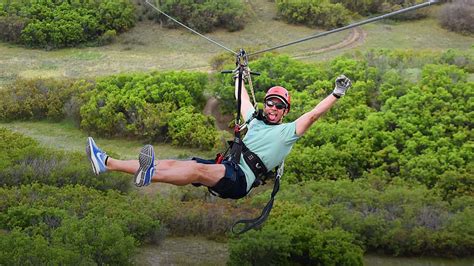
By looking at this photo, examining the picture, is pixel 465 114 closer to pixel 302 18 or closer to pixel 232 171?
pixel 232 171

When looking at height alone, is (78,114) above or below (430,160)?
below

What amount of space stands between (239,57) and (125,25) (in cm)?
1817

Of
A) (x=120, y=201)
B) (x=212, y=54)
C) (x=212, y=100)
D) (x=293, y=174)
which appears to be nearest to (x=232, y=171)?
(x=120, y=201)

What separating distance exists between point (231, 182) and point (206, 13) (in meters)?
19.2

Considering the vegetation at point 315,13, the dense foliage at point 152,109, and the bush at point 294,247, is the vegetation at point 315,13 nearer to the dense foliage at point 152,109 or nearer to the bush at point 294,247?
the dense foliage at point 152,109

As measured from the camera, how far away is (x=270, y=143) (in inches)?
290

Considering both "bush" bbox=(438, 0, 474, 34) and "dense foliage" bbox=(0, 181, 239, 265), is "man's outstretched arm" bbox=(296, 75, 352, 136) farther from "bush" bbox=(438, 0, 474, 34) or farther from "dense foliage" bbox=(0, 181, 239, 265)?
"bush" bbox=(438, 0, 474, 34)

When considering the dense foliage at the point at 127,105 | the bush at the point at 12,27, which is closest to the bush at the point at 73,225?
the dense foliage at the point at 127,105

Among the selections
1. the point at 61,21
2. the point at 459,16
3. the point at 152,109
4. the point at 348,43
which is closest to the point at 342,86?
the point at 152,109

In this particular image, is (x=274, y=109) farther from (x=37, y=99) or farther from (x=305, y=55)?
(x=305, y=55)

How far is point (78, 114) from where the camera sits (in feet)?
54.9

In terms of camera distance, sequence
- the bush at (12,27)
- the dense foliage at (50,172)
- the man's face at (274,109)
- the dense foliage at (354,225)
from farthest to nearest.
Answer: the bush at (12,27) < the dense foliage at (50,172) < the dense foliage at (354,225) < the man's face at (274,109)

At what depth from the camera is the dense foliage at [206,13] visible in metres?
25.6

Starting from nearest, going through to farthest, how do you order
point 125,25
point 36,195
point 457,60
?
point 36,195
point 457,60
point 125,25
